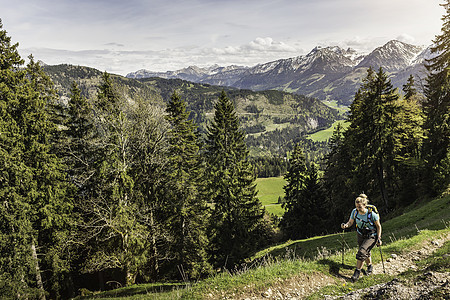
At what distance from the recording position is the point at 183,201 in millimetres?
23484

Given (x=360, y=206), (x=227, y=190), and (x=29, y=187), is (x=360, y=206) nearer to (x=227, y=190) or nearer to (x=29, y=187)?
(x=227, y=190)

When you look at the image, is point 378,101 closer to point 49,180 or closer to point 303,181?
point 303,181

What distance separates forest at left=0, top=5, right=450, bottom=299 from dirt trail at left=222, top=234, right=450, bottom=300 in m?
14.8

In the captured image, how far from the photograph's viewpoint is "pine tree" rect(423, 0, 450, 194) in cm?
2103

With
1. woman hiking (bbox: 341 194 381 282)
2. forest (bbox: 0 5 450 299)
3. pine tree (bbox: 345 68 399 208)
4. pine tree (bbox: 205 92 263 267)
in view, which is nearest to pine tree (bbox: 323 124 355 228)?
forest (bbox: 0 5 450 299)

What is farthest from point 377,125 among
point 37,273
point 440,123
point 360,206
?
point 37,273

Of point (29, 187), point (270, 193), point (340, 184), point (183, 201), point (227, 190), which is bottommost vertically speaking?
point (270, 193)

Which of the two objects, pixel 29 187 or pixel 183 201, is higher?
pixel 29 187

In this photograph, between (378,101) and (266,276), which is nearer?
(266,276)

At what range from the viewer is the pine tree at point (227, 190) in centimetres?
2570

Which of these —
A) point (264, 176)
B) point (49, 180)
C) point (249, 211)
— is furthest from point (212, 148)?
point (264, 176)

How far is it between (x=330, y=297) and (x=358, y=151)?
85.4 feet

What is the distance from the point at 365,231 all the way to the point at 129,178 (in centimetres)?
1777

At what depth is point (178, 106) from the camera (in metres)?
24.9
